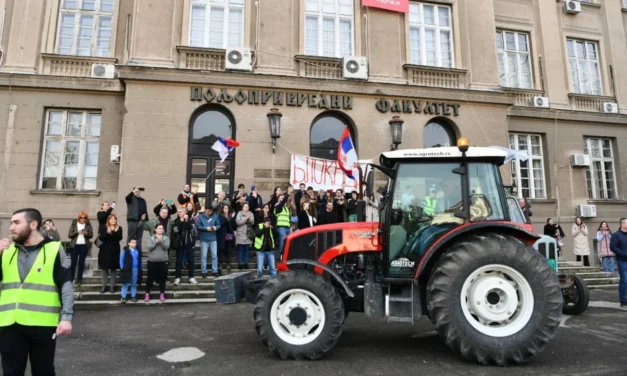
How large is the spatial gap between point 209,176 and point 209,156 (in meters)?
0.67

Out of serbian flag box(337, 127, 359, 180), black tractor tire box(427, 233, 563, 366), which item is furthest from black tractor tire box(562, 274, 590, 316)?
serbian flag box(337, 127, 359, 180)

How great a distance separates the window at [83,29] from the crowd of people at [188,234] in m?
5.97

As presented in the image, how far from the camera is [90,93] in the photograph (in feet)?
41.4

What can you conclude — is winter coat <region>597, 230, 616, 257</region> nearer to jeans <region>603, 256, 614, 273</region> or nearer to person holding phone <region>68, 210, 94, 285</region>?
jeans <region>603, 256, 614, 273</region>

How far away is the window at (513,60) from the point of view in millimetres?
16219

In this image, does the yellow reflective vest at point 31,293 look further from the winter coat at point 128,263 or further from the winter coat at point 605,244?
the winter coat at point 605,244

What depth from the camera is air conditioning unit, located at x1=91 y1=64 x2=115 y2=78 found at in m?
12.6

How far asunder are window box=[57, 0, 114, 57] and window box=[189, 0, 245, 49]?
3103 millimetres

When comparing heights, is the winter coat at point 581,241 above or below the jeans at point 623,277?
above

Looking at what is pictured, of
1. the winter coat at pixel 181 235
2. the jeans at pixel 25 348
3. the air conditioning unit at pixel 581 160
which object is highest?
the air conditioning unit at pixel 581 160

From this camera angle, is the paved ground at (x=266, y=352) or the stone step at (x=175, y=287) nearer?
the paved ground at (x=266, y=352)

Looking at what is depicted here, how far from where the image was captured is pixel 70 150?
1253cm

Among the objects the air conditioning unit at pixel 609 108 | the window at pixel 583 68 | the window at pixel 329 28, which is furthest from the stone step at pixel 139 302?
the air conditioning unit at pixel 609 108

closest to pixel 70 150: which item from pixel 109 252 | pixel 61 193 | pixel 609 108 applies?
pixel 61 193
